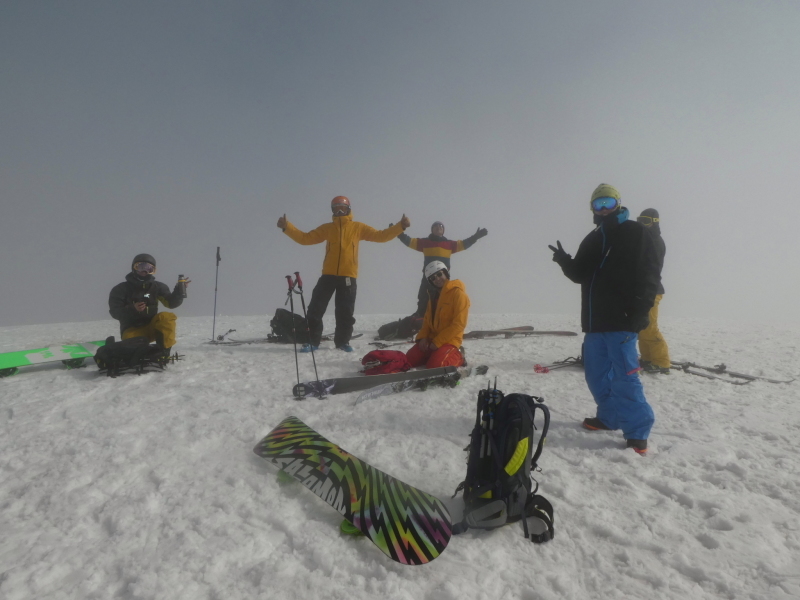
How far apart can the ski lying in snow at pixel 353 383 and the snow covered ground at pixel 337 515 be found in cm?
21

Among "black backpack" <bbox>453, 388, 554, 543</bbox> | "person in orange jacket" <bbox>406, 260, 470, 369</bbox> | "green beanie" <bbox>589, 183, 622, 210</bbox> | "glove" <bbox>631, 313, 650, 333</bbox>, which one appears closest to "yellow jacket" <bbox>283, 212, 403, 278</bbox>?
"person in orange jacket" <bbox>406, 260, 470, 369</bbox>

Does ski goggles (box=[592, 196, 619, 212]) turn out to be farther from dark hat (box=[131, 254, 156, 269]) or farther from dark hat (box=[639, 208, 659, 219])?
dark hat (box=[131, 254, 156, 269])

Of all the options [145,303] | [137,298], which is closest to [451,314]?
[145,303]

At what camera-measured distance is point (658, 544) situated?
2051mm

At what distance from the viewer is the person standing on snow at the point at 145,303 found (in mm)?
5926

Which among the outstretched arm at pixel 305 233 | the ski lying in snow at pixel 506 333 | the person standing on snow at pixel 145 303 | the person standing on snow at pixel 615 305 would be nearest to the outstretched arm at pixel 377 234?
the outstretched arm at pixel 305 233

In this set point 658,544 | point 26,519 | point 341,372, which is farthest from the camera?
point 341,372

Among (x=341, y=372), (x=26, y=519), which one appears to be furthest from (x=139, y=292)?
(x=26, y=519)

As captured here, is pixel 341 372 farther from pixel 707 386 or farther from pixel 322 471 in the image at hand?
pixel 707 386

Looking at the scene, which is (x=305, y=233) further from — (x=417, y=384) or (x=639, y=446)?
(x=639, y=446)

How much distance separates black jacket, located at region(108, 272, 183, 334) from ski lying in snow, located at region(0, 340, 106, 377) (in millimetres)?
617

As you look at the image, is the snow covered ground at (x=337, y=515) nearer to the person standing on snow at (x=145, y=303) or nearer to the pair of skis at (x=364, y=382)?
the pair of skis at (x=364, y=382)

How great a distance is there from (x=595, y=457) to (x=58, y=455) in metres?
4.04

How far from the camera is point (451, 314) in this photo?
5.51m
